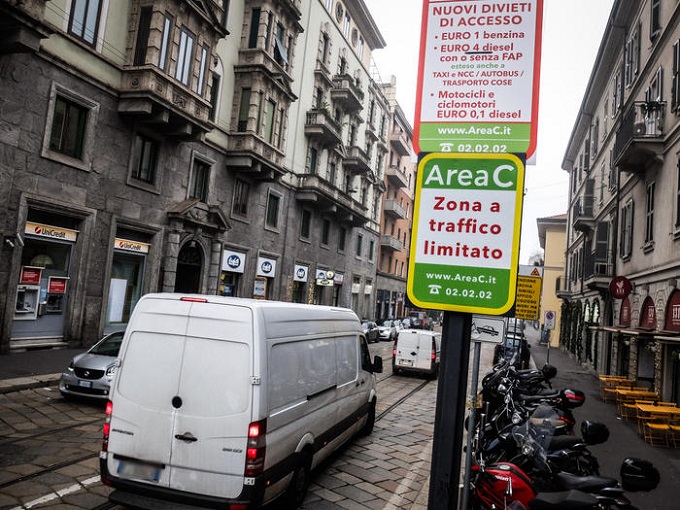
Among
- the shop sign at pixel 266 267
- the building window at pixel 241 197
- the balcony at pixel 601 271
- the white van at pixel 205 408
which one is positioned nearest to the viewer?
the white van at pixel 205 408

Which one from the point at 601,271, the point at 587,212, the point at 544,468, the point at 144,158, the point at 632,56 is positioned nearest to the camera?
the point at 544,468

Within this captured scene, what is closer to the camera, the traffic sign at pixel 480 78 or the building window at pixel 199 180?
the traffic sign at pixel 480 78

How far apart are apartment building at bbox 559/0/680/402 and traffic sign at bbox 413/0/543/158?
960cm

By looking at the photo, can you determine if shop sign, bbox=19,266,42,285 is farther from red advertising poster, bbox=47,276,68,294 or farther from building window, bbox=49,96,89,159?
building window, bbox=49,96,89,159

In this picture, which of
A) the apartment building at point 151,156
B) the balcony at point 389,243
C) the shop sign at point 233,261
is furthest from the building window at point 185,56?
the balcony at point 389,243

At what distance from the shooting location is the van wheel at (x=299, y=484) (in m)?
5.38

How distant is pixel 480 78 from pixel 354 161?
32802 millimetres

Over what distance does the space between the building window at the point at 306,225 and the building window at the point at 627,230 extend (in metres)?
16.3

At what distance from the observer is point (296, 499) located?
5504mm

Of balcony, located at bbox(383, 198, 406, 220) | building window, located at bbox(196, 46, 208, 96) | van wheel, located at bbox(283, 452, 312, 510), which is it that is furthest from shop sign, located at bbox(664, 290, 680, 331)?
balcony, located at bbox(383, 198, 406, 220)

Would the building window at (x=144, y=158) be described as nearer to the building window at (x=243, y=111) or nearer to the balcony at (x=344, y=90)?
the building window at (x=243, y=111)

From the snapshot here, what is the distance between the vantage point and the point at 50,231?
45.8 feet

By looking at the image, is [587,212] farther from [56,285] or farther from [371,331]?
[56,285]

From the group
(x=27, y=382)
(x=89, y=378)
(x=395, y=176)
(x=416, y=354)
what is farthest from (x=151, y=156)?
(x=395, y=176)
